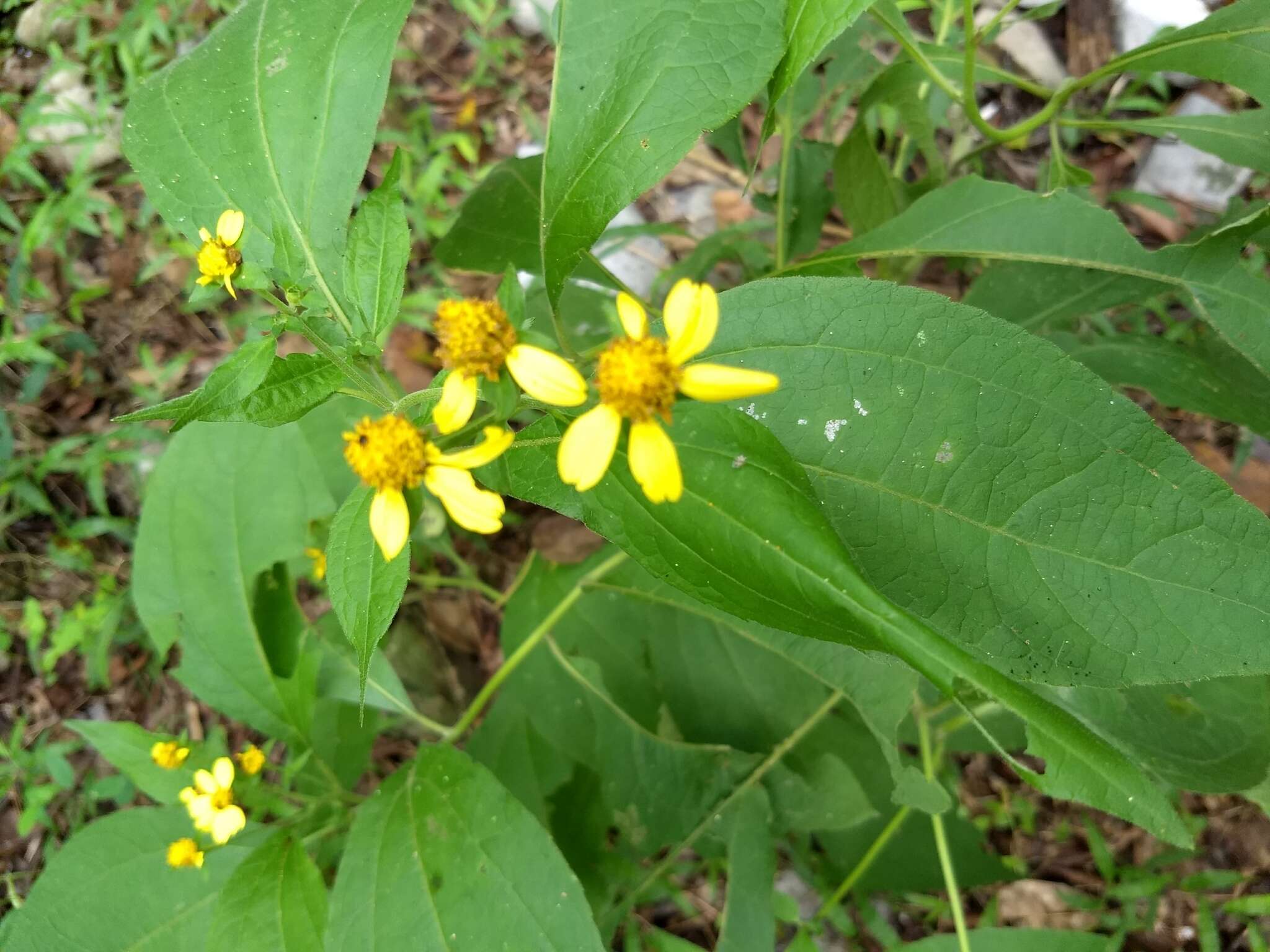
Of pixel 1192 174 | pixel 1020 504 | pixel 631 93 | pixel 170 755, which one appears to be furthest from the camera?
pixel 1192 174

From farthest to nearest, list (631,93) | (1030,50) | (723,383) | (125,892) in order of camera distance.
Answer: (1030,50), (125,892), (631,93), (723,383)

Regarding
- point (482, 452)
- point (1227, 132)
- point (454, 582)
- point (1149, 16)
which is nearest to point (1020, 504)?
point (482, 452)

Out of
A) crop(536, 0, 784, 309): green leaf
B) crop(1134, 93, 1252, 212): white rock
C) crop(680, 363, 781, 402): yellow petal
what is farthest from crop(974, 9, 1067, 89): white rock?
crop(680, 363, 781, 402): yellow petal

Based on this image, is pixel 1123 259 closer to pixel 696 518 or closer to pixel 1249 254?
pixel 696 518

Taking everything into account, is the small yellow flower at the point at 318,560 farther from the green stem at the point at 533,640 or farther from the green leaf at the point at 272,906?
the green leaf at the point at 272,906

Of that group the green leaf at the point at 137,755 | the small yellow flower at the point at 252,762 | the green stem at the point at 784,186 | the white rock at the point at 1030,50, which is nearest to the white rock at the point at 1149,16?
the white rock at the point at 1030,50

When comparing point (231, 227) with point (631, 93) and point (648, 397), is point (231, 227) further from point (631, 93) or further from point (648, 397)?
point (648, 397)

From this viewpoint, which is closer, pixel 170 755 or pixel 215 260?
pixel 215 260

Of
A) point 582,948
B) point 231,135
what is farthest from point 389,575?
point 231,135
